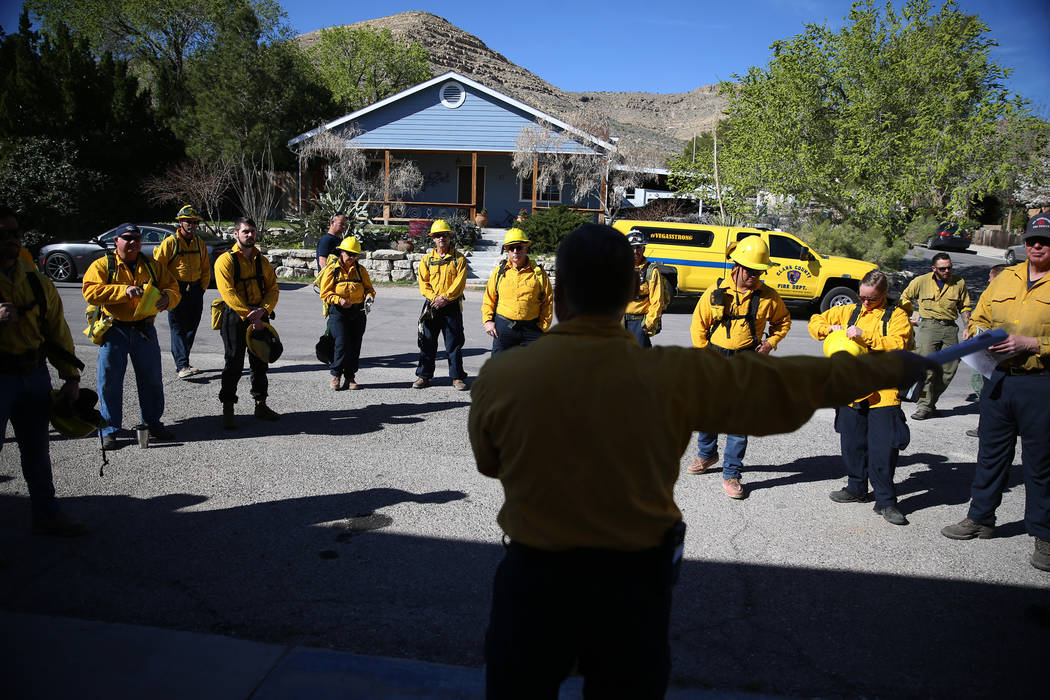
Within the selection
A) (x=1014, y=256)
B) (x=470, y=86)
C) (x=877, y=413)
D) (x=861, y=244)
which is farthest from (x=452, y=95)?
(x=877, y=413)

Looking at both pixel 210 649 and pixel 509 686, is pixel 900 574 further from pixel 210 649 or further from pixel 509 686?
pixel 210 649

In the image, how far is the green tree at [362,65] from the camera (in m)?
51.9

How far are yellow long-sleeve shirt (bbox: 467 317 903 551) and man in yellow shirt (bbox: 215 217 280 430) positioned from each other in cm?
520

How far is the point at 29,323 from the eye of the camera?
160 inches

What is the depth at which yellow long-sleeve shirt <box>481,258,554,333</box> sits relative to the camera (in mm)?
7180

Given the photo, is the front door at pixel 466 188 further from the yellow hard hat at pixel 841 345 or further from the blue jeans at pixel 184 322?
the yellow hard hat at pixel 841 345

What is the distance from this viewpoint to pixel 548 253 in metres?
21.7

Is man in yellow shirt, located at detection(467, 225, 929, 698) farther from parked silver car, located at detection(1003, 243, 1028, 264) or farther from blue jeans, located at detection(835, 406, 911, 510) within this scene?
parked silver car, located at detection(1003, 243, 1028, 264)

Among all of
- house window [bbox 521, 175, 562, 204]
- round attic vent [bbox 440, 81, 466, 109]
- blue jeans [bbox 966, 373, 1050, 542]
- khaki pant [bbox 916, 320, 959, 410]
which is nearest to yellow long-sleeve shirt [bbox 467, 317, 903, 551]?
blue jeans [bbox 966, 373, 1050, 542]

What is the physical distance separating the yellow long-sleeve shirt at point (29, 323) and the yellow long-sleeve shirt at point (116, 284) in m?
1.20

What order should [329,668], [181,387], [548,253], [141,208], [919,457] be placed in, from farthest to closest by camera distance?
1. [141,208]
2. [548,253]
3. [181,387]
4. [919,457]
5. [329,668]

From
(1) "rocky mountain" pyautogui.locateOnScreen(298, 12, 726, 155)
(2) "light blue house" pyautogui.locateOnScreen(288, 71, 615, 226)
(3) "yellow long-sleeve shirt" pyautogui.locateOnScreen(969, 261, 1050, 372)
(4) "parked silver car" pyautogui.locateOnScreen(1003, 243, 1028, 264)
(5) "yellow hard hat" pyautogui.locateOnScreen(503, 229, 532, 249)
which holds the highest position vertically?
(1) "rocky mountain" pyautogui.locateOnScreen(298, 12, 726, 155)

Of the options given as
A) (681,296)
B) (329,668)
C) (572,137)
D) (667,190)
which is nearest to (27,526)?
(329,668)

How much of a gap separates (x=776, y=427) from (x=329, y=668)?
2.29 m
